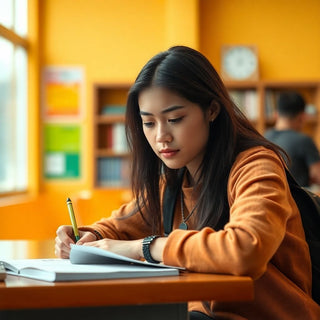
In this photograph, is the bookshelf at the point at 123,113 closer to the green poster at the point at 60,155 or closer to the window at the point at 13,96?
the green poster at the point at 60,155

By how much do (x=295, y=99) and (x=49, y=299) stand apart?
385 cm

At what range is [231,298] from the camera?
122cm

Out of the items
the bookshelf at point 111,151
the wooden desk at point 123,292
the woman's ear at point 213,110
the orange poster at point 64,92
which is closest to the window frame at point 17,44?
the orange poster at point 64,92

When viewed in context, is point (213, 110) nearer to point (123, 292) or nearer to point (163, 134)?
point (163, 134)

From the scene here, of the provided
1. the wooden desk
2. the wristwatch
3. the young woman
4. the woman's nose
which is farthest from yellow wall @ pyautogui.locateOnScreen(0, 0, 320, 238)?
the wooden desk

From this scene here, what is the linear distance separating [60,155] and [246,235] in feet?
19.4

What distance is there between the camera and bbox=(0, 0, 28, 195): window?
6.34m

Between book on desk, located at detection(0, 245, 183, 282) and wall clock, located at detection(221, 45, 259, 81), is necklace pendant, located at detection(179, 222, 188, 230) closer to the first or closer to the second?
book on desk, located at detection(0, 245, 183, 282)

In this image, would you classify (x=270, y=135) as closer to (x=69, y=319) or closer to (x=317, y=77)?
(x=317, y=77)

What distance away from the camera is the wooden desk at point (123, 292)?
1176 mm

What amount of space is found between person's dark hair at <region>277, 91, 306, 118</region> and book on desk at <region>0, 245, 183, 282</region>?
344 cm

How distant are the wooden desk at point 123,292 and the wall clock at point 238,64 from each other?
5877 mm

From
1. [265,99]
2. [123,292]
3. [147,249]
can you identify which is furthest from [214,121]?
[265,99]

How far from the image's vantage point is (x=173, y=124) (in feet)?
5.43
